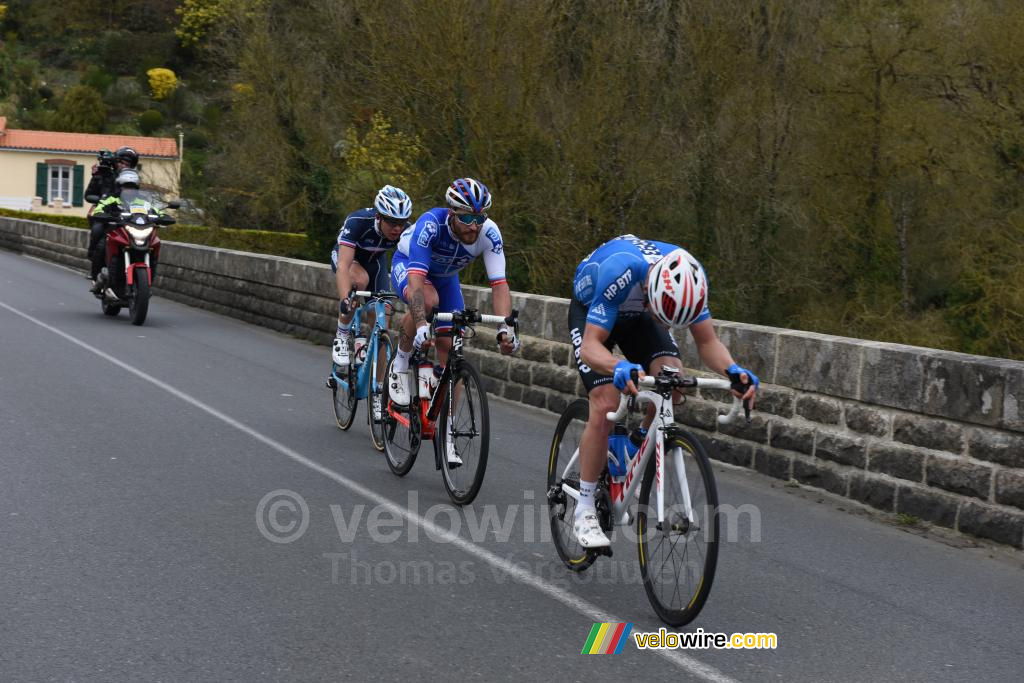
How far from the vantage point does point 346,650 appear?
4883 millimetres

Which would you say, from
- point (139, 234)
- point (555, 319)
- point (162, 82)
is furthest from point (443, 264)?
point (162, 82)

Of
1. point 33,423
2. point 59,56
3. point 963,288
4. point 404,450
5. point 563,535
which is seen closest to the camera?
point 563,535

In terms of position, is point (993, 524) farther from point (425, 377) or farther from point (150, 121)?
point (150, 121)

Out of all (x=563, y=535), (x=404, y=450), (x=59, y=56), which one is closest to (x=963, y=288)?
(x=404, y=450)

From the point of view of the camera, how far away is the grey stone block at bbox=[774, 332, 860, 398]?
27.5 feet

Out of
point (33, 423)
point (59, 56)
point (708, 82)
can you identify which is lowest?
point (33, 423)

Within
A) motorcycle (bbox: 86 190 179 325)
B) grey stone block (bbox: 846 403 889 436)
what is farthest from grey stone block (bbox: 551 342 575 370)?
motorcycle (bbox: 86 190 179 325)

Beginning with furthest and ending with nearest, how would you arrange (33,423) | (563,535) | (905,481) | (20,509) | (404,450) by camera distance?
(33,423) → (404,450) → (905,481) → (20,509) → (563,535)

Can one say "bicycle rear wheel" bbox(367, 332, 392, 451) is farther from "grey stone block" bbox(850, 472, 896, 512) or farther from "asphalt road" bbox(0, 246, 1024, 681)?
"grey stone block" bbox(850, 472, 896, 512)

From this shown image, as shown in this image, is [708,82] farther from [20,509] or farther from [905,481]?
[20,509]

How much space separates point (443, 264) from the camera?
27.3 feet

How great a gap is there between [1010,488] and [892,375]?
Answer: 3.91ft

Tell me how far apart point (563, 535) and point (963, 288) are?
11619 millimetres

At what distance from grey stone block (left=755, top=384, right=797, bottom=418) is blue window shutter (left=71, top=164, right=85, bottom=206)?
64091mm
